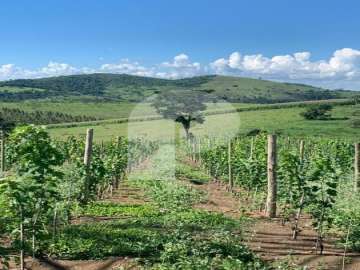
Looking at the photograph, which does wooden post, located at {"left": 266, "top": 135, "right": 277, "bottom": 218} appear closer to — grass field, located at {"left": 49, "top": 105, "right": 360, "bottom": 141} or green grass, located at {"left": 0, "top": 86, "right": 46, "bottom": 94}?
grass field, located at {"left": 49, "top": 105, "right": 360, "bottom": 141}

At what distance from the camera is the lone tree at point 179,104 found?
40688 millimetres

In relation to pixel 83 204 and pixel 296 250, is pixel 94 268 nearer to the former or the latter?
pixel 296 250

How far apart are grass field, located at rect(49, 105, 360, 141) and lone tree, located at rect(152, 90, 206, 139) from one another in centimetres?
287

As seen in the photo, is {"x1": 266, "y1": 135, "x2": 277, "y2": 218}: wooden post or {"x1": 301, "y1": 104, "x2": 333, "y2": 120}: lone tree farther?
{"x1": 301, "y1": 104, "x2": 333, "y2": 120}: lone tree

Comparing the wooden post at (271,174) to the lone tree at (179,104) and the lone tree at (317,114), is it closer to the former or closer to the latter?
the lone tree at (179,104)

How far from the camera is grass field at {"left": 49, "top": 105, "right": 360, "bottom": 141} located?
163 feet

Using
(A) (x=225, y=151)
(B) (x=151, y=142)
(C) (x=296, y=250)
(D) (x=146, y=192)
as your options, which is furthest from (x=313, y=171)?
(B) (x=151, y=142)

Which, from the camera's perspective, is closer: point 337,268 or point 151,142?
point 337,268

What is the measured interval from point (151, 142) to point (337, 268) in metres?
42.1

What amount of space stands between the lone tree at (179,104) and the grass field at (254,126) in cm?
287

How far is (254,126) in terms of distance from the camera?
73750 millimetres

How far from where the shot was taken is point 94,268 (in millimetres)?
9391
